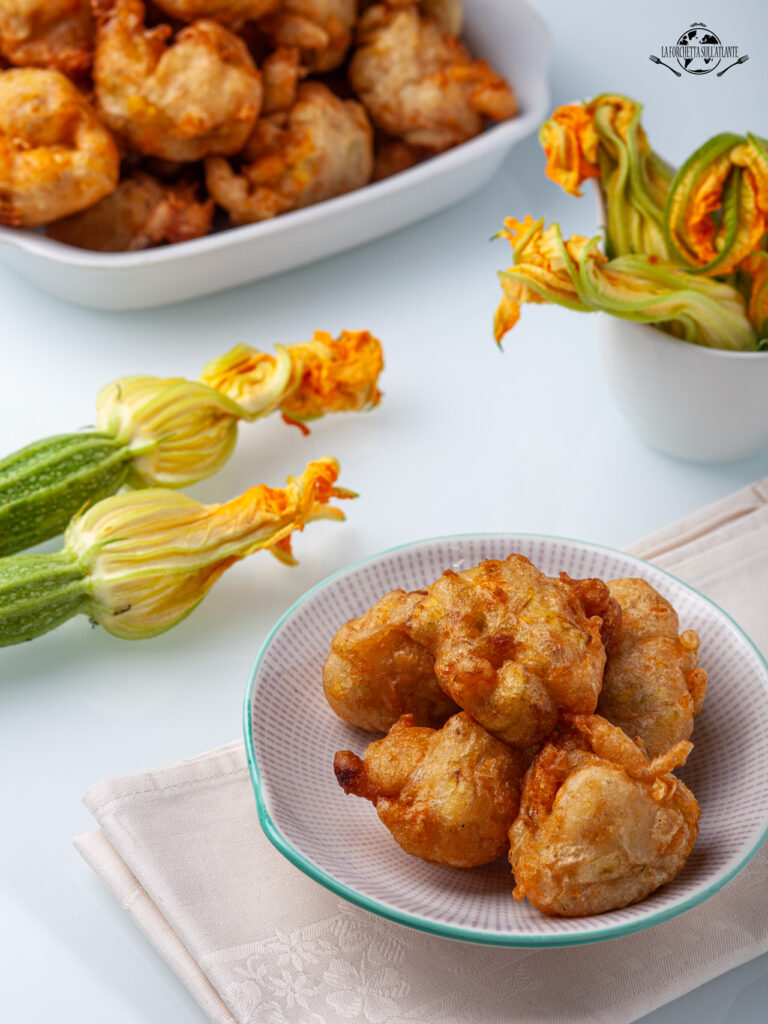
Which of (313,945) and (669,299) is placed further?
(669,299)

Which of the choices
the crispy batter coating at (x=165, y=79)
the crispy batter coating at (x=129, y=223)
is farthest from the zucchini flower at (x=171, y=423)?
the crispy batter coating at (x=165, y=79)

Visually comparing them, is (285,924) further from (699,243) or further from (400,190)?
(400,190)

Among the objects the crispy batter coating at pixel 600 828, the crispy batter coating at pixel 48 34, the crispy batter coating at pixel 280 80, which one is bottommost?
the crispy batter coating at pixel 600 828

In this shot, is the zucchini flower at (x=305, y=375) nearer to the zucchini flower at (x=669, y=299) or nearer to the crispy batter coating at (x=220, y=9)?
the zucchini flower at (x=669, y=299)

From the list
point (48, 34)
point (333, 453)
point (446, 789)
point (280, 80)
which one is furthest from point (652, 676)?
point (48, 34)

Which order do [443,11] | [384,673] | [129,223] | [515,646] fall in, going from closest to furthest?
1. [515,646]
2. [384,673]
3. [129,223]
4. [443,11]

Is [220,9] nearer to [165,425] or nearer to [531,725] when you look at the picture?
[165,425]
